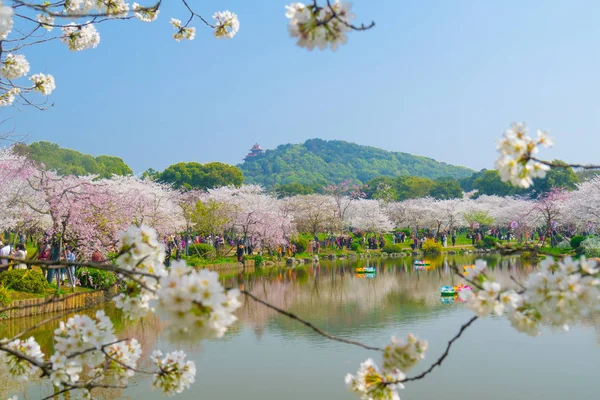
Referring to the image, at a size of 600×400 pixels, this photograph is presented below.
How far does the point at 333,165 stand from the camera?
125562 mm

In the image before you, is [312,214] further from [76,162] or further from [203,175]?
[76,162]

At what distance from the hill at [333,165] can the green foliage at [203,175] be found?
48.1 meters

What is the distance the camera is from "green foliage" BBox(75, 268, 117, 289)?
12852 millimetres

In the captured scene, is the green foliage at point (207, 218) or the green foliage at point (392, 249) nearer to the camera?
the green foliage at point (207, 218)

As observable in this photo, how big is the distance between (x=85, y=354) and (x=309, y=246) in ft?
92.1

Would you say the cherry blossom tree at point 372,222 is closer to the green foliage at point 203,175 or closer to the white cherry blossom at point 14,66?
the green foliage at point 203,175

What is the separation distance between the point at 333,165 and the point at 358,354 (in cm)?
11785

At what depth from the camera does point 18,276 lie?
436 inches

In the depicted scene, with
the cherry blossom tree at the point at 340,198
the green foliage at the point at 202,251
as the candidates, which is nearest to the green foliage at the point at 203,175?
the cherry blossom tree at the point at 340,198

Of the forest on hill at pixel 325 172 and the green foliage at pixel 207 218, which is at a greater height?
the forest on hill at pixel 325 172

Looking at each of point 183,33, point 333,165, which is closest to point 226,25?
point 183,33

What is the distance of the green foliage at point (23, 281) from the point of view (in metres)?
11.0

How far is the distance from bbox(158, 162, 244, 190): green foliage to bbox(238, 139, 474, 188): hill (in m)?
48.1

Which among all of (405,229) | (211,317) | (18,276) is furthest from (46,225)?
(405,229)
